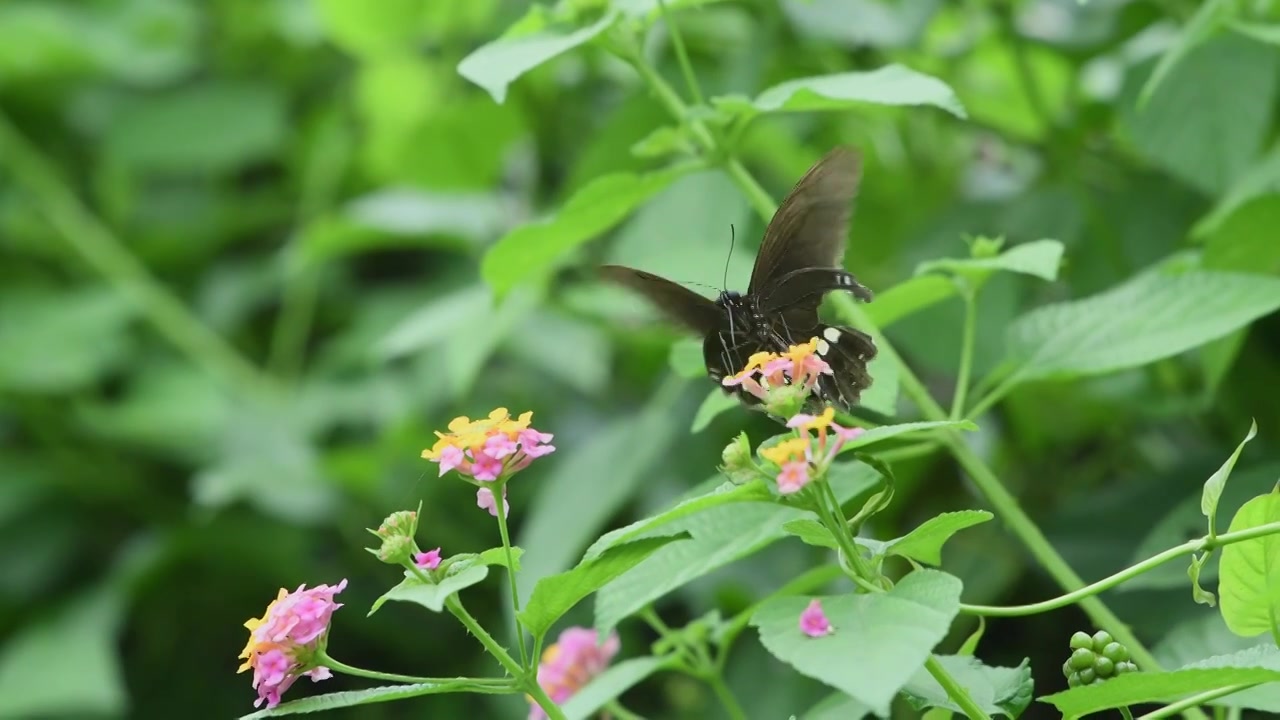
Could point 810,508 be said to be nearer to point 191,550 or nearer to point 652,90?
point 652,90

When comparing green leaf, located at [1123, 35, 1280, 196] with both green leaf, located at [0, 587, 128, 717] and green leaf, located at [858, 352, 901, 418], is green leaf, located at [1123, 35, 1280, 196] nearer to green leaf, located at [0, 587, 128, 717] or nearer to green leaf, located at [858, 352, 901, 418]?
green leaf, located at [858, 352, 901, 418]

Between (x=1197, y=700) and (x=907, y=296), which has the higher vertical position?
(x=907, y=296)

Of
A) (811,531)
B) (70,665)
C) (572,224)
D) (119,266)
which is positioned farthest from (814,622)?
(119,266)

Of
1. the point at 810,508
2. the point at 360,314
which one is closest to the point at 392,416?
the point at 360,314

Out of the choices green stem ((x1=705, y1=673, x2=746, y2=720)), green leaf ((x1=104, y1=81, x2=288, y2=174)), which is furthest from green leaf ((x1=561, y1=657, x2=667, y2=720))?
green leaf ((x1=104, y1=81, x2=288, y2=174))

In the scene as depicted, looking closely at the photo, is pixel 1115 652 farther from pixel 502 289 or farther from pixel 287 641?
pixel 502 289
